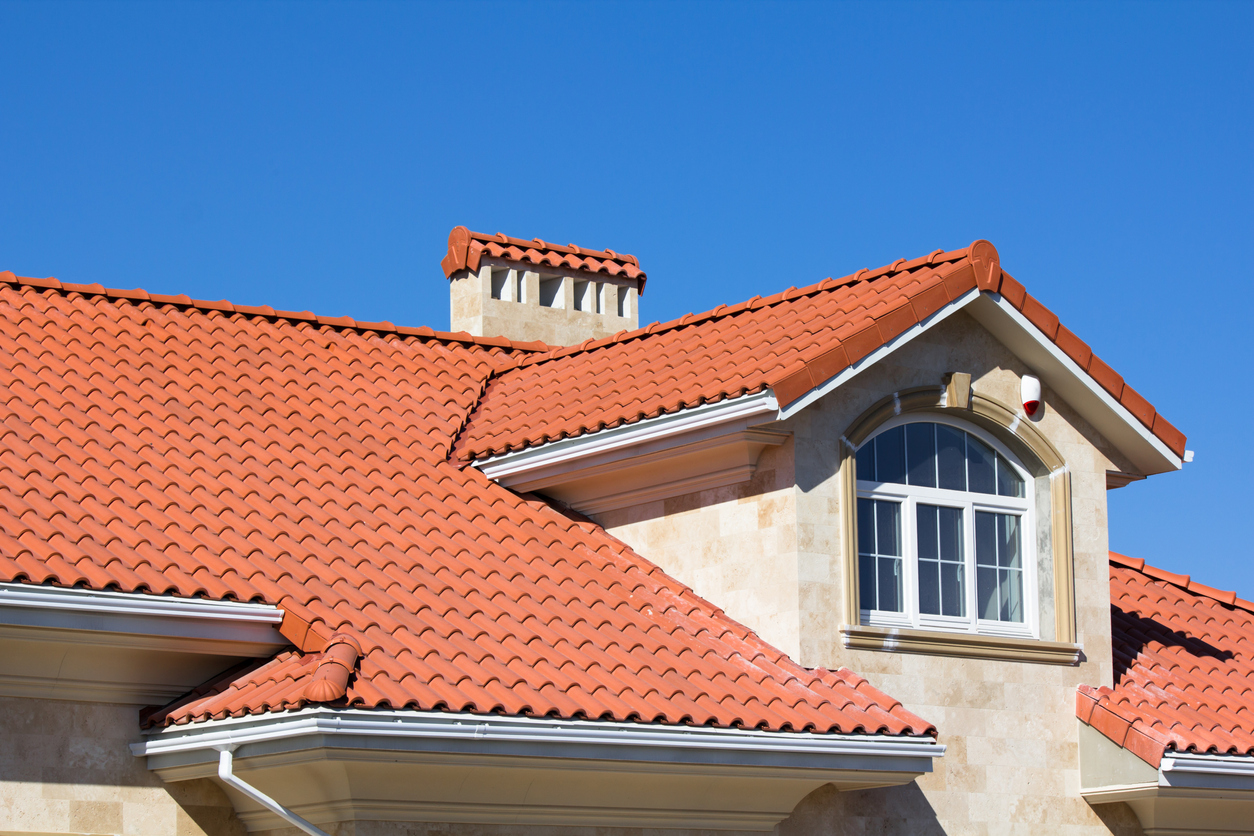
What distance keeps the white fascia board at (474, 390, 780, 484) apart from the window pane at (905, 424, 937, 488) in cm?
174

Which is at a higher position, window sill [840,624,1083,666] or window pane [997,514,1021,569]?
window pane [997,514,1021,569]

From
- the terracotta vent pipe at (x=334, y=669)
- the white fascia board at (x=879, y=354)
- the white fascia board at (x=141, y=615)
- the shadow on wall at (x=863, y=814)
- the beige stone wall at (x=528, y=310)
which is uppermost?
the beige stone wall at (x=528, y=310)

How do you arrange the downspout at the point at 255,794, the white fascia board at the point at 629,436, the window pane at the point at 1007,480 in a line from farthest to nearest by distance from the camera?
the window pane at the point at 1007,480 → the white fascia board at the point at 629,436 → the downspout at the point at 255,794

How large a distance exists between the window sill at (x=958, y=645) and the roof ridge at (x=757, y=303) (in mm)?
3207

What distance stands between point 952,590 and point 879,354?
2083 millimetres

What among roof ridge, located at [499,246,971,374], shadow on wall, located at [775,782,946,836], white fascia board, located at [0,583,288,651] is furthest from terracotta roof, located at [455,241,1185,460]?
white fascia board, located at [0,583,288,651]

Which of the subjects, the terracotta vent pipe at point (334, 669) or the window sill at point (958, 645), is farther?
the window sill at point (958, 645)

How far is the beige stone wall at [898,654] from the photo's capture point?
1259 cm

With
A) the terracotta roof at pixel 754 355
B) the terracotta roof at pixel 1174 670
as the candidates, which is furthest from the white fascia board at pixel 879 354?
the terracotta roof at pixel 1174 670

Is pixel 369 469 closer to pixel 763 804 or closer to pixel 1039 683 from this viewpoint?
pixel 763 804

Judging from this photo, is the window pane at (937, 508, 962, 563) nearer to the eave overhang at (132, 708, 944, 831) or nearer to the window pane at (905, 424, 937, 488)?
the window pane at (905, 424, 937, 488)

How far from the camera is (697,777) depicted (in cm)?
1135

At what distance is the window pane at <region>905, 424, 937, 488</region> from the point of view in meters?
13.6

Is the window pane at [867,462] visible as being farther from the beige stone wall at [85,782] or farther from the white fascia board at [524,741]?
the beige stone wall at [85,782]
